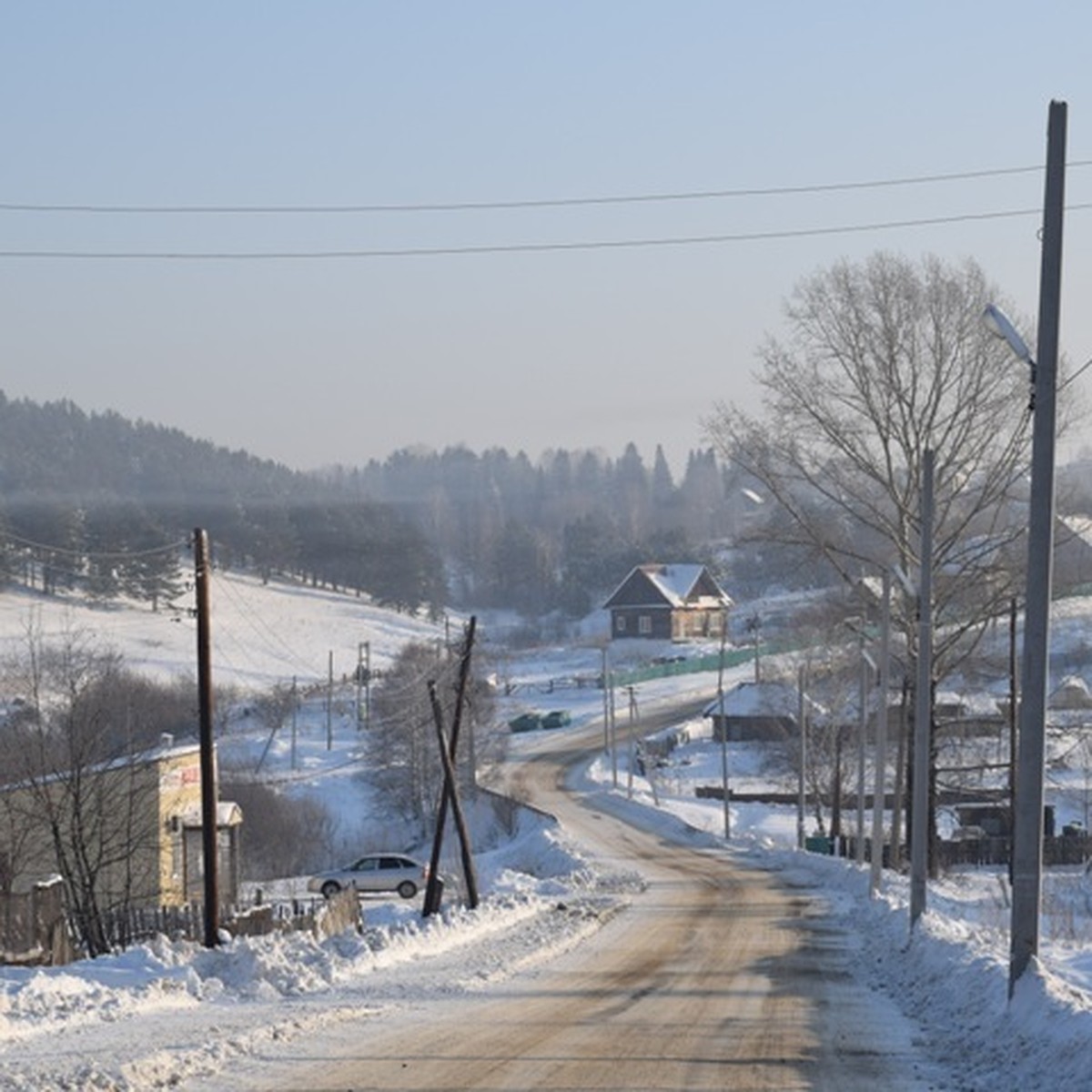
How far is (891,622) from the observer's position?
46031mm

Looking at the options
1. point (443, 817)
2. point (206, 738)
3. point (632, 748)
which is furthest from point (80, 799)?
point (632, 748)

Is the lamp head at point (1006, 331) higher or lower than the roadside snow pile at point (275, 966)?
higher

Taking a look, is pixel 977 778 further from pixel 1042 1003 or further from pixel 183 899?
pixel 1042 1003

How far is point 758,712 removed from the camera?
10119 cm

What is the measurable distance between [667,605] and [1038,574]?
139096mm

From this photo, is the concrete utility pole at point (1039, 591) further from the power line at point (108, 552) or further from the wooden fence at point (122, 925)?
the power line at point (108, 552)

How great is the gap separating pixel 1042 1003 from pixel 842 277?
2877 cm

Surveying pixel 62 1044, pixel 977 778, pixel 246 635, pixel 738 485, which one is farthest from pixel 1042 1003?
pixel 246 635

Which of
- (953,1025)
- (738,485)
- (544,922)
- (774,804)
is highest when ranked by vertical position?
(738,485)

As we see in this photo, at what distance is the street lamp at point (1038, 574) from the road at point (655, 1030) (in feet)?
5.49

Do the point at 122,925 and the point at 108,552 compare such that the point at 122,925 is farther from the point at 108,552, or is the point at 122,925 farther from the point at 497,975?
the point at 108,552

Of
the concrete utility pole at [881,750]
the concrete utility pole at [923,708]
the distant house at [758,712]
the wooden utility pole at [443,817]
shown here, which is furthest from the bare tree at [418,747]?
the concrete utility pole at [923,708]

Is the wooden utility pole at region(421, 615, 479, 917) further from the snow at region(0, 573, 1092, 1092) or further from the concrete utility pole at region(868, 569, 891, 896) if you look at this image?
the concrete utility pole at region(868, 569, 891, 896)

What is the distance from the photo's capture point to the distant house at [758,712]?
94875mm
